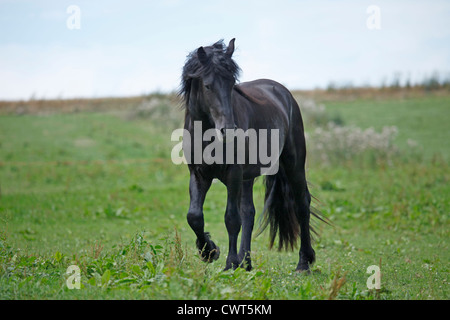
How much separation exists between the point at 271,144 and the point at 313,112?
67.6 ft

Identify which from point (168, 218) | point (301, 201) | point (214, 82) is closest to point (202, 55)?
point (214, 82)

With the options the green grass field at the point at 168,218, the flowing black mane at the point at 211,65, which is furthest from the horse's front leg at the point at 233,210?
the flowing black mane at the point at 211,65

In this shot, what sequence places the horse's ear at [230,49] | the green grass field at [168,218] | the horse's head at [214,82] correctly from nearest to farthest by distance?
the green grass field at [168,218] < the horse's head at [214,82] < the horse's ear at [230,49]

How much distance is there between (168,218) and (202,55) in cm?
741

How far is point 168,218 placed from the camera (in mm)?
12797

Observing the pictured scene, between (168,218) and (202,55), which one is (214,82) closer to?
(202,55)

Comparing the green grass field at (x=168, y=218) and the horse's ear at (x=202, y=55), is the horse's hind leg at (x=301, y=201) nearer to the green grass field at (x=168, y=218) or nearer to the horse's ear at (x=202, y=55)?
the green grass field at (x=168, y=218)

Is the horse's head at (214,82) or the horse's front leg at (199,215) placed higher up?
the horse's head at (214,82)

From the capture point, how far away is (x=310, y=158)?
65.0 feet

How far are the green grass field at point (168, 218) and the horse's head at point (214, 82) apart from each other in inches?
59.4

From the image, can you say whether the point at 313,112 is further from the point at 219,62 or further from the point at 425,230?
the point at 219,62

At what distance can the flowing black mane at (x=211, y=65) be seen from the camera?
19.3 feet
